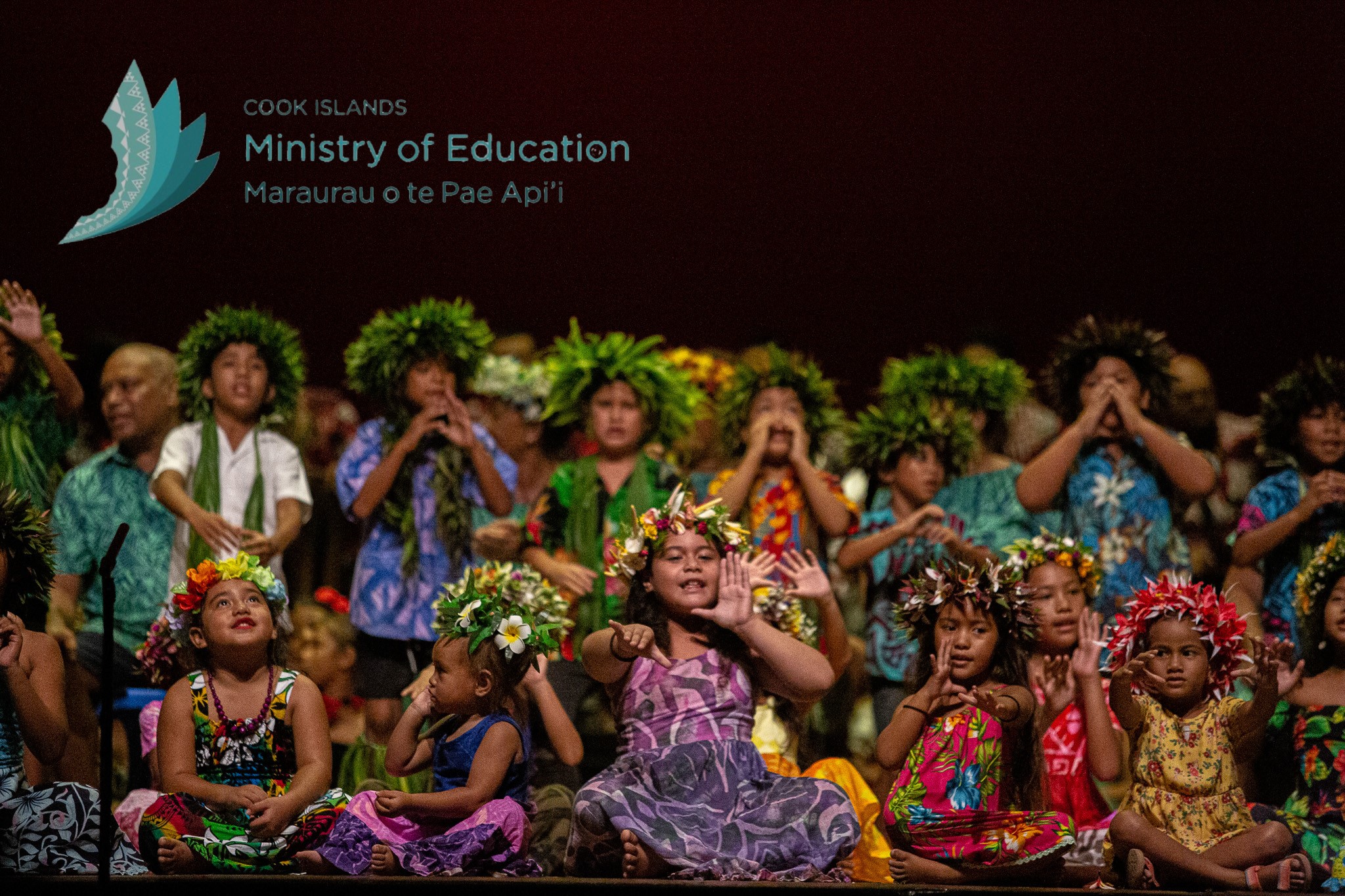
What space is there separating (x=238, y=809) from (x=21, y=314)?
2321 mm

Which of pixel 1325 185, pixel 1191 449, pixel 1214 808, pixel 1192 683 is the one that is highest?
pixel 1325 185

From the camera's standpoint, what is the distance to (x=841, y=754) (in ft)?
18.1

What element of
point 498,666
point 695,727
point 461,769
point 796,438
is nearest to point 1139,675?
point 695,727

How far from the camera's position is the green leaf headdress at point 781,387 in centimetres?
582

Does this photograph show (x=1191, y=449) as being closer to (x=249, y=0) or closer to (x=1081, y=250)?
(x=1081, y=250)

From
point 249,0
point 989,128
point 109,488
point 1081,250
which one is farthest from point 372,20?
point 1081,250

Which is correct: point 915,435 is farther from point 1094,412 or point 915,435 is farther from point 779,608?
point 779,608

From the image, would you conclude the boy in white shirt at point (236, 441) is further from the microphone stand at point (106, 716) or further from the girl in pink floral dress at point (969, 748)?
the girl in pink floral dress at point (969, 748)

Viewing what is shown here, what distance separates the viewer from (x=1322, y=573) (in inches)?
183

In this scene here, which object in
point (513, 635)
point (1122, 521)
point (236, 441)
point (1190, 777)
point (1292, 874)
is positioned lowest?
point (1292, 874)

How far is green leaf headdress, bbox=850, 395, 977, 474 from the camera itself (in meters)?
5.72

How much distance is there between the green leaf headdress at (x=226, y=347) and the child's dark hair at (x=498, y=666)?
195 centimetres

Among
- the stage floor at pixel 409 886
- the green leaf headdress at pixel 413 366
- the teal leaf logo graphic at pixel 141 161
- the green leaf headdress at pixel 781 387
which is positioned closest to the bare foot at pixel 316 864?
the stage floor at pixel 409 886

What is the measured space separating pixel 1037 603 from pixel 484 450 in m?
2.09
